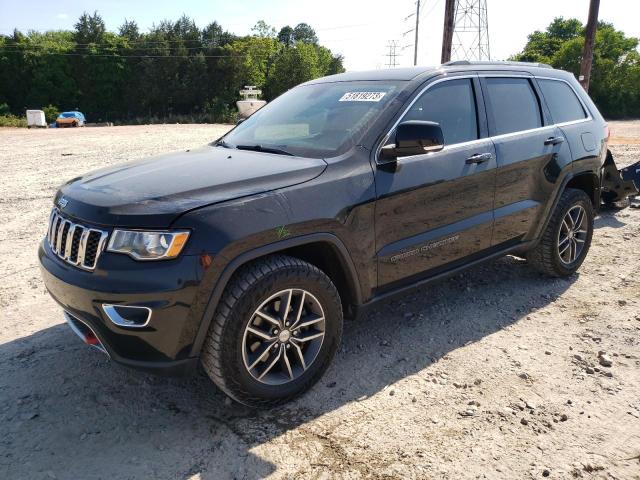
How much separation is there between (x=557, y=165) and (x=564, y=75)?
1034 mm

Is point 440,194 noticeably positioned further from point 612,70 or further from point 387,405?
point 612,70

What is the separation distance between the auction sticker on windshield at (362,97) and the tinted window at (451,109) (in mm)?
247

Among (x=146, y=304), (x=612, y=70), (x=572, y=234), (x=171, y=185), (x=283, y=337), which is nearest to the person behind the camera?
(x=146, y=304)

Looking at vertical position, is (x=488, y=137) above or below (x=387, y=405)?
above

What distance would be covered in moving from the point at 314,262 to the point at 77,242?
1333 mm

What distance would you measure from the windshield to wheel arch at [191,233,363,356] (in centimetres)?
59

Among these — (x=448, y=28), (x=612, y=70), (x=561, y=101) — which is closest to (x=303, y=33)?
(x=612, y=70)

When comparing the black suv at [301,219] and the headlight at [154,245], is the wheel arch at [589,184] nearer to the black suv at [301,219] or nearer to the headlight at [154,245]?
the black suv at [301,219]

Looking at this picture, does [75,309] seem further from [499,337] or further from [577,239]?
[577,239]

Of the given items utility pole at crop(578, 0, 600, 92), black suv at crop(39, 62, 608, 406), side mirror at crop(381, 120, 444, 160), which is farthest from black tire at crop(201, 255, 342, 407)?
utility pole at crop(578, 0, 600, 92)

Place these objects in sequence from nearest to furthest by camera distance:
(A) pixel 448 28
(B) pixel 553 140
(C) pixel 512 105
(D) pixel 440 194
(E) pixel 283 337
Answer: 1. (E) pixel 283 337
2. (D) pixel 440 194
3. (C) pixel 512 105
4. (B) pixel 553 140
5. (A) pixel 448 28

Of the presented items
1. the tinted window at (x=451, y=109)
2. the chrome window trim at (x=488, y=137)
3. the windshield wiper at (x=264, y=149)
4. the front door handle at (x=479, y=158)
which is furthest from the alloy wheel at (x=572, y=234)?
the windshield wiper at (x=264, y=149)

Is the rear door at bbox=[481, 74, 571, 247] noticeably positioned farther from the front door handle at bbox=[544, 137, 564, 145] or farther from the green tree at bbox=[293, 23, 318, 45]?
the green tree at bbox=[293, 23, 318, 45]

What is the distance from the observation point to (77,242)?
9.00ft
